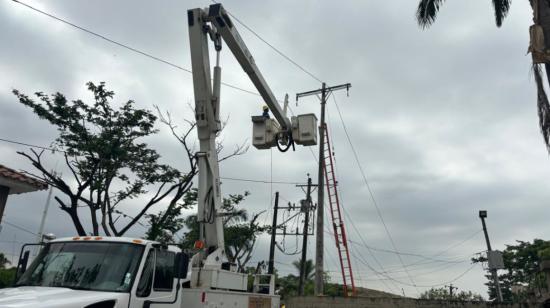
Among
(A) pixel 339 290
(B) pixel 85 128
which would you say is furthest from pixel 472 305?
(A) pixel 339 290

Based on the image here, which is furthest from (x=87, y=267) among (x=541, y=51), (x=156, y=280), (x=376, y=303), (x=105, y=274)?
(x=376, y=303)

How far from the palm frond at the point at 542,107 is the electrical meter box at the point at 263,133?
635cm

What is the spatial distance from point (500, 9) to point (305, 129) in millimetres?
7286

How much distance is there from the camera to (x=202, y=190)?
850 cm

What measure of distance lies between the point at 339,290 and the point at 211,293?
4240 centimetres

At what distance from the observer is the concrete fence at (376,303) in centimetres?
1438

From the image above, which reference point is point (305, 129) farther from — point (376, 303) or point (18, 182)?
point (18, 182)

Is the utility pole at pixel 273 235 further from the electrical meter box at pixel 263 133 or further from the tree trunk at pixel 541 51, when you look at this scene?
the tree trunk at pixel 541 51

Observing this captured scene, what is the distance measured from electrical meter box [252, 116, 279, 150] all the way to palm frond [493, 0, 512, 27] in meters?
7.95

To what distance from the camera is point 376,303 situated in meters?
15.0

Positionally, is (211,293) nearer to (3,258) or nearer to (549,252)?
(549,252)

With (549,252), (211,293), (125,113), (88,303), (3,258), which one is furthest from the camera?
(3,258)

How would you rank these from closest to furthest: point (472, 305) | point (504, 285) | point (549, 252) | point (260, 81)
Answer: point (260, 81) → point (472, 305) → point (549, 252) → point (504, 285)

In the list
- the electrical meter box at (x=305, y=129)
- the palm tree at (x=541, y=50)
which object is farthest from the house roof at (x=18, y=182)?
the palm tree at (x=541, y=50)
